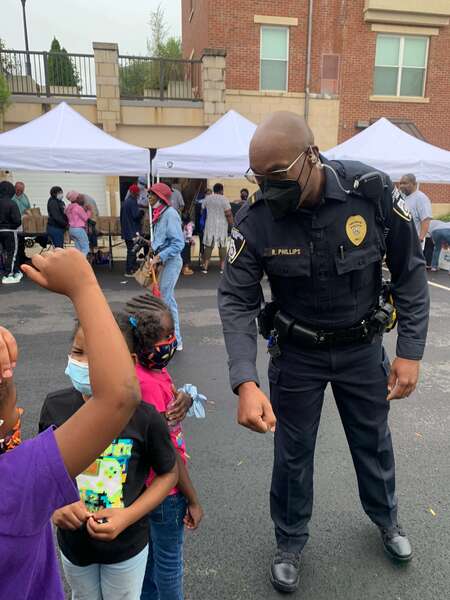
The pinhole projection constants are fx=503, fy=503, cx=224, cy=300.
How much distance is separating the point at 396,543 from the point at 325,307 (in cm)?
124

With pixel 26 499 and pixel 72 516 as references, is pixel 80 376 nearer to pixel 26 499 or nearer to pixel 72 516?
pixel 72 516

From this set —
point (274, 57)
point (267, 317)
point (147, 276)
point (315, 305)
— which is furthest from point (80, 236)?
point (274, 57)

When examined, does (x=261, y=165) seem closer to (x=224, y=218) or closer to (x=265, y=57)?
(x=224, y=218)

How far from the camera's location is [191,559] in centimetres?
251

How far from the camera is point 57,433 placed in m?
1.05

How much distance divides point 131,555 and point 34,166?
9.06 m

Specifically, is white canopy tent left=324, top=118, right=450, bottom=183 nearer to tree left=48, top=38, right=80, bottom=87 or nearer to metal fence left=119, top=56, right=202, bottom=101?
metal fence left=119, top=56, right=202, bottom=101

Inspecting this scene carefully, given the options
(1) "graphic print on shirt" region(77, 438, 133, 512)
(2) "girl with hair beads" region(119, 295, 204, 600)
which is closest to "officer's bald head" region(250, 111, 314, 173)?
(2) "girl with hair beads" region(119, 295, 204, 600)

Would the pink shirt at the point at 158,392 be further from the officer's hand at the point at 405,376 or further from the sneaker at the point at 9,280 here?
the sneaker at the point at 9,280

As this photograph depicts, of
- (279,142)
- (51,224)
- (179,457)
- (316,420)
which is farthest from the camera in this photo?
(51,224)

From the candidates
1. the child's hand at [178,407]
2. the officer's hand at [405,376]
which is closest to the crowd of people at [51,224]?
the child's hand at [178,407]

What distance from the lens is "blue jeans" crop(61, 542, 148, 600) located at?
1647 mm

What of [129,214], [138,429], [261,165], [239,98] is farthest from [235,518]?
[239,98]

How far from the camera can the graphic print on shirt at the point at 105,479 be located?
1616mm
